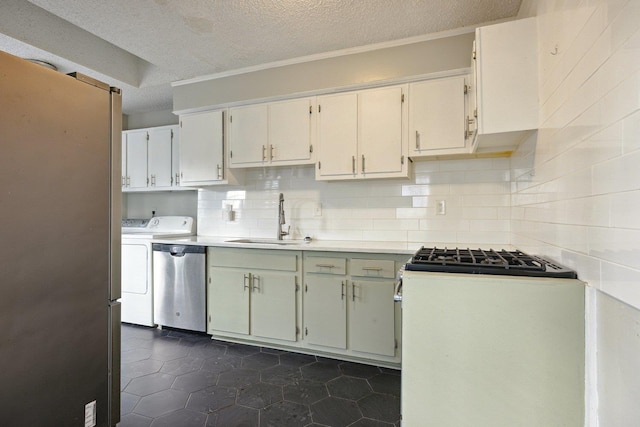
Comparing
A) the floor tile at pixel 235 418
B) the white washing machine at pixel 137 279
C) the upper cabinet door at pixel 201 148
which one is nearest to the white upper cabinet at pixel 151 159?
the upper cabinet door at pixel 201 148

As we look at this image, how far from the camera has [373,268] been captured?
2.30m

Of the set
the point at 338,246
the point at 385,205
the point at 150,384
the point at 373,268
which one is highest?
the point at 385,205

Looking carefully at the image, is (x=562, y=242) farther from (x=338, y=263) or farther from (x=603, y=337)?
(x=338, y=263)

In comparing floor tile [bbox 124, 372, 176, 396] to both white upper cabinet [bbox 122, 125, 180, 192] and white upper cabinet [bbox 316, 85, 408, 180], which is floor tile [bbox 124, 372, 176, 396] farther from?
Result: white upper cabinet [bbox 122, 125, 180, 192]

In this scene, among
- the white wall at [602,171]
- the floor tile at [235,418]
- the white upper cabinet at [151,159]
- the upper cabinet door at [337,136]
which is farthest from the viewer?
the white upper cabinet at [151,159]

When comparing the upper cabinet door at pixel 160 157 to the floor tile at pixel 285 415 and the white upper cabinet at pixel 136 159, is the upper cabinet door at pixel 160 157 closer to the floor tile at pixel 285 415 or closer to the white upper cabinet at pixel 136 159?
the white upper cabinet at pixel 136 159

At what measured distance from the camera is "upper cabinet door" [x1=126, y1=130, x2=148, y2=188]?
3.79m

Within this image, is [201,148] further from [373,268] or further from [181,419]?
[181,419]

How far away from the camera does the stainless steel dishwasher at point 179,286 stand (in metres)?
2.83

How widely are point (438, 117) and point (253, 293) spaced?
202cm

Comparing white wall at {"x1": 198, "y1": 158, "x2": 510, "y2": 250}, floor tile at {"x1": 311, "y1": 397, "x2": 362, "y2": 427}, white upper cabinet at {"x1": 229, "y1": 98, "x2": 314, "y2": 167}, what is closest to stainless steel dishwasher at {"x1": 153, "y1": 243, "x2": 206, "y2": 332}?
white wall at {"x1": 198, "y1": 158, "x2": 510, "y2": 250}

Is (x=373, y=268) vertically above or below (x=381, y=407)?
above

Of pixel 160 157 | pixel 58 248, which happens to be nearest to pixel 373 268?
pixel 58 248

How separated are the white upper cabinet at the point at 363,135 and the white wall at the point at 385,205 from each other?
0.29 m
